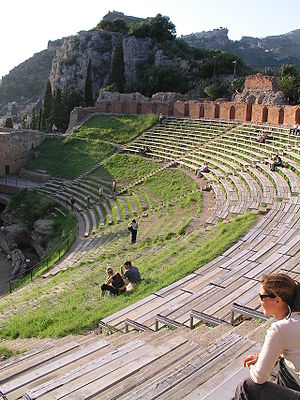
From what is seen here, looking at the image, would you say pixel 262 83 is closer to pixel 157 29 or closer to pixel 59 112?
pixel 59 112

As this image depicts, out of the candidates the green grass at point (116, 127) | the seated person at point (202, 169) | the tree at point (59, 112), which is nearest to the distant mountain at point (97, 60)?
the tree at point (59, 112)

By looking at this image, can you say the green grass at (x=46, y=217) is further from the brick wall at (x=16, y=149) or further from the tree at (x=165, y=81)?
the tree at (x=165, y=81)

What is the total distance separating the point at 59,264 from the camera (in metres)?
15.6

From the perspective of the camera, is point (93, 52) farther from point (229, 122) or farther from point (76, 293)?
point (76, 293)

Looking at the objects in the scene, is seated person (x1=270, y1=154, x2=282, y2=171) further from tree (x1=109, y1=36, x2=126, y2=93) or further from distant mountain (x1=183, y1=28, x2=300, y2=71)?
distant mountain (x1=183, y1=28, x2=300, y2=71)

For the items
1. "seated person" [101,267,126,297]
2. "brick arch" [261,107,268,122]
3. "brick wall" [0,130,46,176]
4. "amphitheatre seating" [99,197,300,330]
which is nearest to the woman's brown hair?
"amphitheatre seating" [99,197,300,330]

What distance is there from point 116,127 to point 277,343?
102 feet

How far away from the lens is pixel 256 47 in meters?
157

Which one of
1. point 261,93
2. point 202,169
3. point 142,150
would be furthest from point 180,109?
point 202,169

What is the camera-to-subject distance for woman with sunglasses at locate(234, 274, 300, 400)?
3111mm

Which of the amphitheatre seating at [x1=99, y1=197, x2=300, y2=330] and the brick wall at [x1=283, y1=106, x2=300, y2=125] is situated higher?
the brick wall at [x1=283, y1=106, x2=300, y2=125]

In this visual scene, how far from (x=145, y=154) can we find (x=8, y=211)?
8867 millimetres

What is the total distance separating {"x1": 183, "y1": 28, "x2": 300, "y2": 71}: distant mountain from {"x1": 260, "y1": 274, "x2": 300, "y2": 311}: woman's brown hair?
9450cm

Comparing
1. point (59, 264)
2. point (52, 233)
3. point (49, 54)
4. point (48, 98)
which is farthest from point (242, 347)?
point (49, 54)
